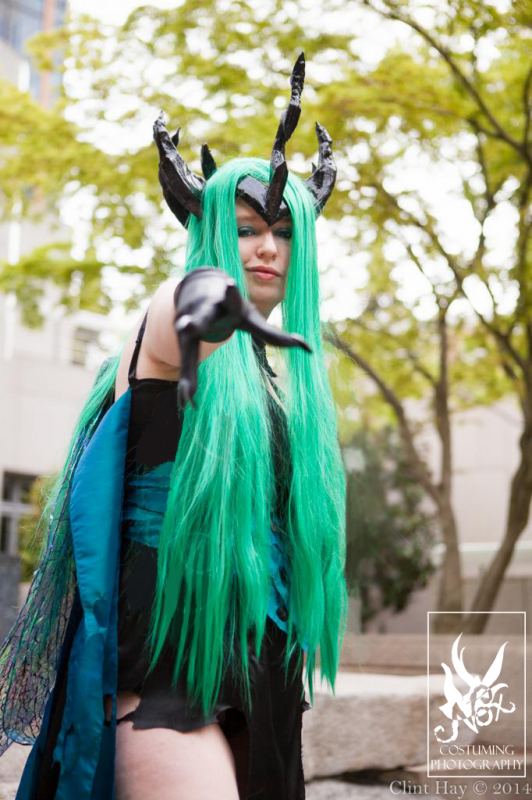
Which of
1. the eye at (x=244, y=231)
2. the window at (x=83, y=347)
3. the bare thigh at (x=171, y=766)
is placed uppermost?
the window at (x=83, y=347)

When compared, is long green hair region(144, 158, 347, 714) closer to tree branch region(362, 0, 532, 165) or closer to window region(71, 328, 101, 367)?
tree branch region(362, 0, 532, 165)

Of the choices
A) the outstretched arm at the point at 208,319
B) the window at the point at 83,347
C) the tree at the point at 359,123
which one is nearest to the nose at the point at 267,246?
the outstretched arm at the point at 208,319

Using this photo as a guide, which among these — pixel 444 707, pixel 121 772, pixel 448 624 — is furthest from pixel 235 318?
pixel 448 624

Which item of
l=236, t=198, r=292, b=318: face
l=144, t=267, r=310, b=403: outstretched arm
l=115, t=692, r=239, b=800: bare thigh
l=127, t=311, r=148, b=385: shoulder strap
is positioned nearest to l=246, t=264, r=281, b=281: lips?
l=236, t=198, r=292, b=318: face

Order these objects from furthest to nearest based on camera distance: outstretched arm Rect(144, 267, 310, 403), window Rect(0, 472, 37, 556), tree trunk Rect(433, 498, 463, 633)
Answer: window Rect(0, 472, 37, 556)
tree trunk Rect(433, 498, 463, 633)
outstretched arm Rect(144, 267, 310, 403)

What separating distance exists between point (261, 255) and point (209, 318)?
2.04ft

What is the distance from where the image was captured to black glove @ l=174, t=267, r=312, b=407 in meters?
1.15

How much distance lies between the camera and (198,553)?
153cm

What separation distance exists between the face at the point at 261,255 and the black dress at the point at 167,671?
0.96ft

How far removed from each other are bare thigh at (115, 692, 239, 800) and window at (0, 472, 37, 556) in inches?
568

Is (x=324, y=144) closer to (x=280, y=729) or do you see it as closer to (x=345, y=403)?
(x=345, y=403)

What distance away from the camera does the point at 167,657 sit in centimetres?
152

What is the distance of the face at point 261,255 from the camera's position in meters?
1.75

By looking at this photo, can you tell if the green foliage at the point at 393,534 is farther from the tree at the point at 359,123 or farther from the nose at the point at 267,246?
the nose at the point at 267,246
